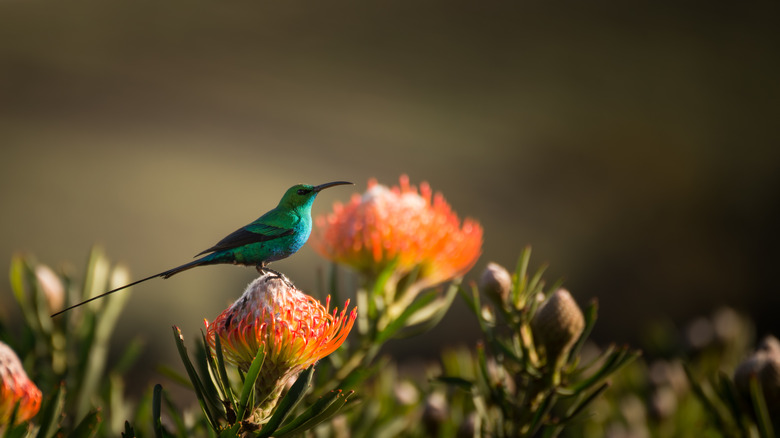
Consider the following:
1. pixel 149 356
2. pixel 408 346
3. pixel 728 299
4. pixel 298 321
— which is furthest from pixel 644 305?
pixel 298 321

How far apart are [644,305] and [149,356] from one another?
3.17m

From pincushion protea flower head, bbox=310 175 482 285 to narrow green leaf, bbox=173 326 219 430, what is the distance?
0.40 metres

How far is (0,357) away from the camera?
698 mm

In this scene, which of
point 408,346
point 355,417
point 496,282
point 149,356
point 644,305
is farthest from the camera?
point 644,305

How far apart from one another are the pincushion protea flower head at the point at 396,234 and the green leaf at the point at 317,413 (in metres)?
0.37

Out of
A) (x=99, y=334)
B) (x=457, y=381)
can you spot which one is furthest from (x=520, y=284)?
(x=99, y=334)

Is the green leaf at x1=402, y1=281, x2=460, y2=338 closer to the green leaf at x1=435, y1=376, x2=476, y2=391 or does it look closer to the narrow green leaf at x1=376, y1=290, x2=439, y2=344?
the narrow green leaf at x1=376, y1=290, x2=439, y2=344

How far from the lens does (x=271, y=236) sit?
28.9 inches

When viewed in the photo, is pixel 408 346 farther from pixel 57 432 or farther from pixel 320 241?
pixel 57 432

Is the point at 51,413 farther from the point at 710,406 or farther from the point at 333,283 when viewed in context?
the point at 710,406

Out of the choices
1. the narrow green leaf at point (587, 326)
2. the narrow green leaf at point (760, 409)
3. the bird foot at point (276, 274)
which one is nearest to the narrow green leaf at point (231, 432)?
the bird foot at point (276, 274)

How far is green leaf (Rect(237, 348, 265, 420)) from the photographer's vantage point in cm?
62

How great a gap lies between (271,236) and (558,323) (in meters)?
0.41

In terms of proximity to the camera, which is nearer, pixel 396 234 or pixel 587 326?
pixel 587 326
